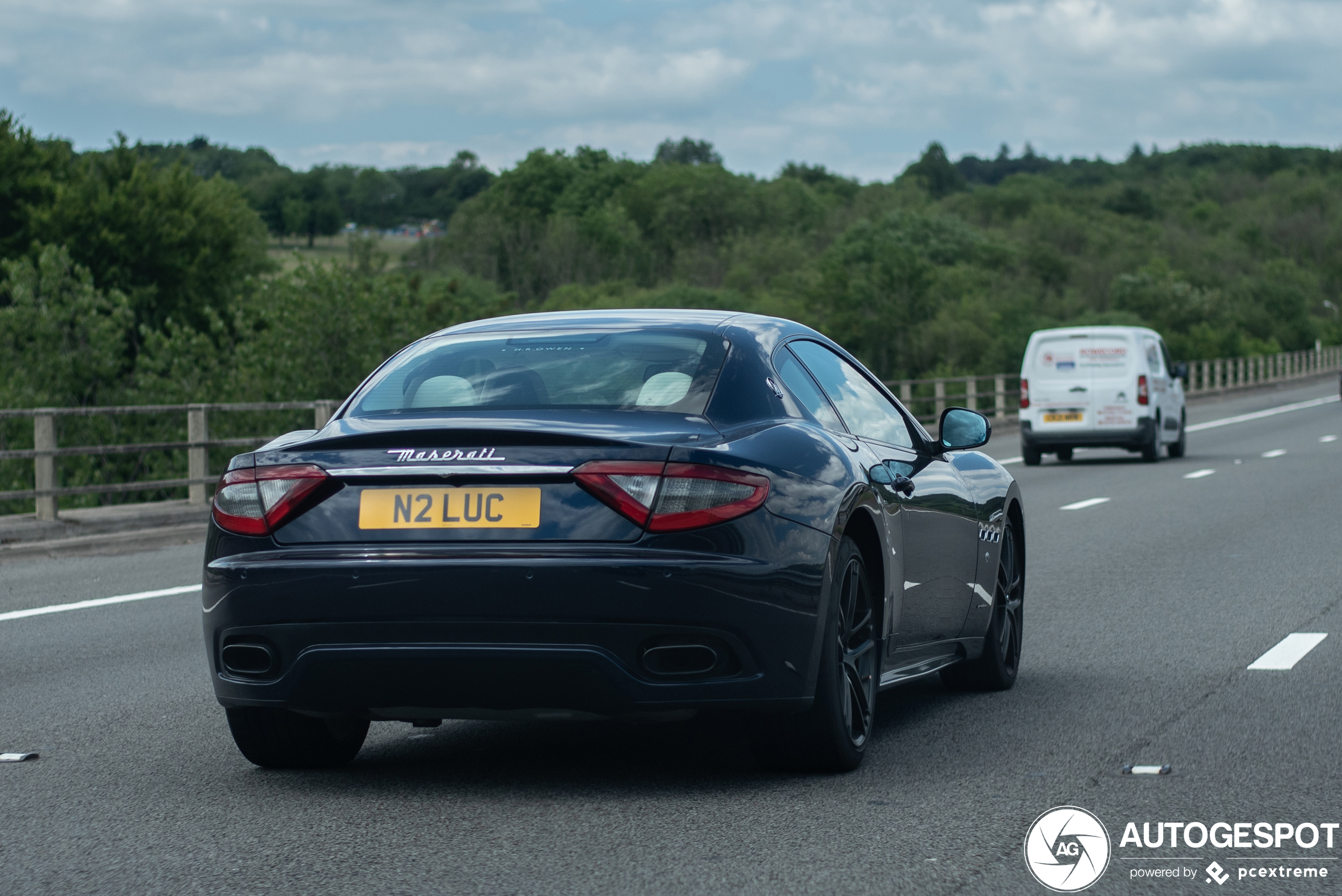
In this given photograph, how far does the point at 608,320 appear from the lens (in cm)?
597

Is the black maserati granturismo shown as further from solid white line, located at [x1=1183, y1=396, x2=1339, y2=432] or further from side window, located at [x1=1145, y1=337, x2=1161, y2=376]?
solid white line, located at [x1=1183, y1=396, x2=1339, y2=432]

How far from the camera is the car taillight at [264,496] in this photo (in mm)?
5105

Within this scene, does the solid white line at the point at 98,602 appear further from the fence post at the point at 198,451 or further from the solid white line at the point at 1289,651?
the solid white line at the point at 1289,651

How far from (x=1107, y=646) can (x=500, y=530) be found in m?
4.36

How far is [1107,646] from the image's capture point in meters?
8.47

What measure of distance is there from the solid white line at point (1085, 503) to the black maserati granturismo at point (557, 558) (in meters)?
12.2

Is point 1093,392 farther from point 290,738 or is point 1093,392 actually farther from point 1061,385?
point 290,738

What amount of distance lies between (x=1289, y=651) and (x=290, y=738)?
4.65 meters

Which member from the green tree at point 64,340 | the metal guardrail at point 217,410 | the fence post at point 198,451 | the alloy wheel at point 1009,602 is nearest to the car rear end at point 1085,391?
the metal guardrail at point 217,410

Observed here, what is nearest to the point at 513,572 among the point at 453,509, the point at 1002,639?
the point at 453,509

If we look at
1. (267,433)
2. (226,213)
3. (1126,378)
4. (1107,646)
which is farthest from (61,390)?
(1107,646)

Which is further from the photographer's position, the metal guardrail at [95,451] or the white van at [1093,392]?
the white van at [1093,392]

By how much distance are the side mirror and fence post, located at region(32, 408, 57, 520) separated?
10012 mm

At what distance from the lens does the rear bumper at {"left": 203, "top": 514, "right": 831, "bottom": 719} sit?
16.0 ft
